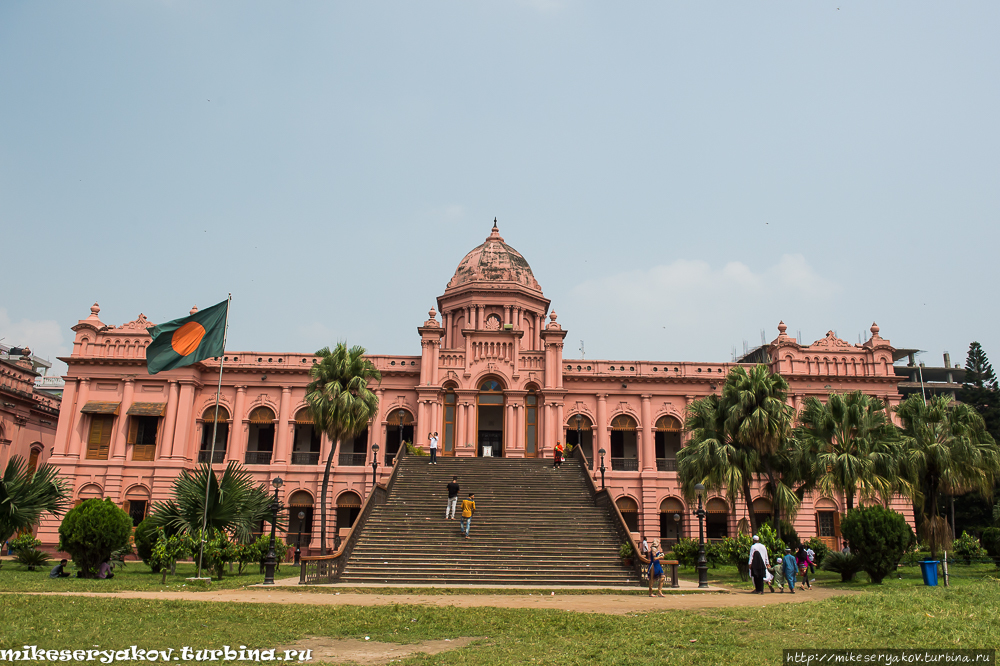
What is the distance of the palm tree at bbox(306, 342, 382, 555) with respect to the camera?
97.0 ft

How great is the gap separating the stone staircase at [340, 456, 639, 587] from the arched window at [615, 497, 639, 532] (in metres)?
6.14

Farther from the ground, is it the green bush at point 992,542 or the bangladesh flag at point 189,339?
the bangladesh flag at point 189,339

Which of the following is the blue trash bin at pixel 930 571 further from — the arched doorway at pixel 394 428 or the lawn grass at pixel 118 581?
the arched doorway at pixel 394 428

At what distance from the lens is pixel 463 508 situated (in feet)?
81.3

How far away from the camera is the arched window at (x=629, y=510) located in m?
36.7

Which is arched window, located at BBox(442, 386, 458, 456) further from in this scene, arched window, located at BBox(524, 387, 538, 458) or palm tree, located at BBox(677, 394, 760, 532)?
palm tree, located at BBox(677, 394, 760, 532)

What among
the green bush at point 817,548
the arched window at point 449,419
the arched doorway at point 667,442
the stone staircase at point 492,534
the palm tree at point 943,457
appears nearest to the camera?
the stone staircase at point 492,534

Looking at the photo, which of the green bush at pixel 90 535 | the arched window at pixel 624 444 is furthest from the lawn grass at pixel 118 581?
the arched window at pixel 624 444

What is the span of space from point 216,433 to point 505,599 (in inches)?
991

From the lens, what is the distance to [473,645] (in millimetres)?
10531

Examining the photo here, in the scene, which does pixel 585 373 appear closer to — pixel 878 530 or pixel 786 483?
pixel 786 483

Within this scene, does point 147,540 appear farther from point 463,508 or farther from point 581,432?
point 581,432

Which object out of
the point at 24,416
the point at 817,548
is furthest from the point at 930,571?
the point at 24,416

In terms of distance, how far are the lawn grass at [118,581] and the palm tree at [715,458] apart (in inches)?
582
